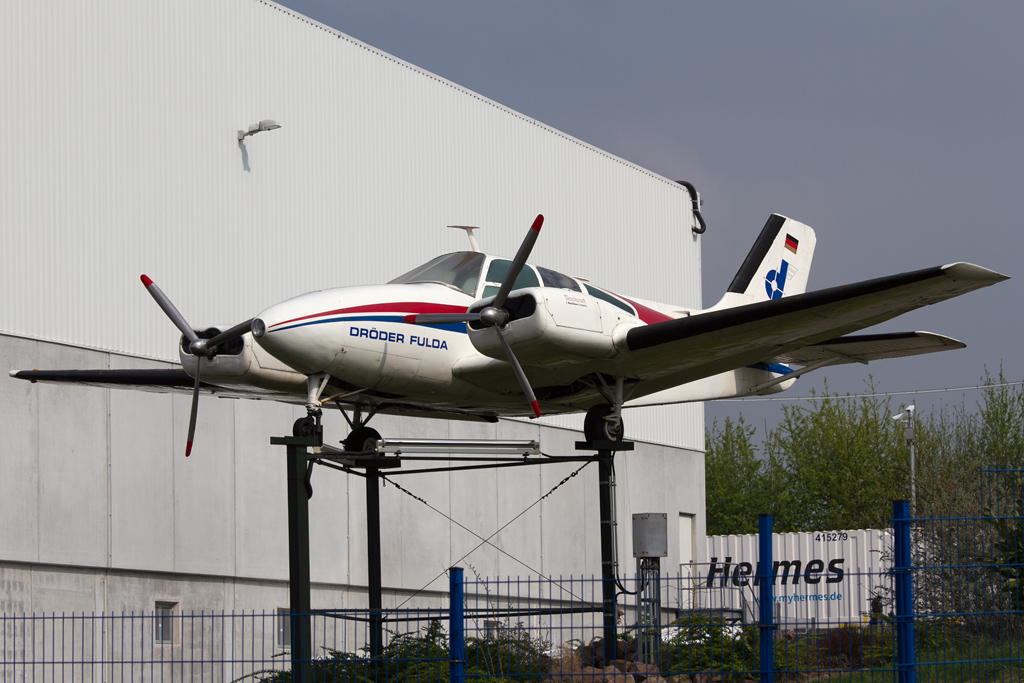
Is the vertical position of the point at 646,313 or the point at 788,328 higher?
the point at 646,313

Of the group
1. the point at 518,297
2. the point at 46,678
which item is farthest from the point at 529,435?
the point at 518,297

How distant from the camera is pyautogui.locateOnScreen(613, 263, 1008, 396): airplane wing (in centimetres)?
1384

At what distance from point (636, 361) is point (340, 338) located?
4034 mm

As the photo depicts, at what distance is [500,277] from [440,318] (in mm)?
1802

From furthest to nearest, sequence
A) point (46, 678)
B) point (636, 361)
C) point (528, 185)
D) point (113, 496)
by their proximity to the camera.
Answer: point (528, 185)
point (113, 496)
point (46, 678)
point (636, 361)

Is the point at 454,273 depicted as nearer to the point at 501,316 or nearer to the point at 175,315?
the point at 501,316

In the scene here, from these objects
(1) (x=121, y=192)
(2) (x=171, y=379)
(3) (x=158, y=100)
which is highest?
(3) (x=158, y=100)

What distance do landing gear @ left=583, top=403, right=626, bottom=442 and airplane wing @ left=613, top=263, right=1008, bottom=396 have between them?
674 mm

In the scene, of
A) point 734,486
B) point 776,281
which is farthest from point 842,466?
point 776,281

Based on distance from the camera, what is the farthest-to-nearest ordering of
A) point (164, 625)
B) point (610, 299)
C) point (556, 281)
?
point (164, 625), point (610, 299), point (556, 281)

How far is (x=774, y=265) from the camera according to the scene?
71.7 ft

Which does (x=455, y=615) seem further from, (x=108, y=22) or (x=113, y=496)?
(x=108, y=22)

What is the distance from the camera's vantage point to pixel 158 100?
24609mm

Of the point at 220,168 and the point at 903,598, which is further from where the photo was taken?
the point at 220,168
